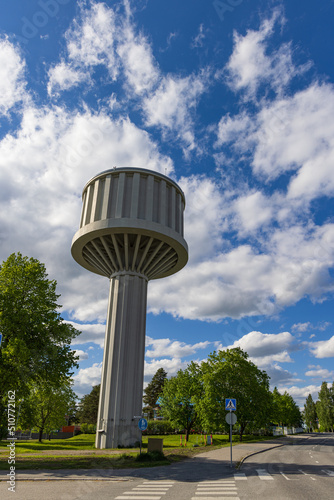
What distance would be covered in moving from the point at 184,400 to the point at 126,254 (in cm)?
2103

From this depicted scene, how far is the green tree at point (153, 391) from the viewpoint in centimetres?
9025

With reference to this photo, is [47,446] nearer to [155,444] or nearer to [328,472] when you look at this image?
[155,444]

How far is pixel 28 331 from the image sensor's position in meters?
21.1

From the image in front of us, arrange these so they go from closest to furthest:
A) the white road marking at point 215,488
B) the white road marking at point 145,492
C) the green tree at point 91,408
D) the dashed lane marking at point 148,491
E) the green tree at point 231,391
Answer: the dashed lane marking at point 148,491, the white road marking at point 145,492, the white road marking at point 215,488, the green tree at point 231,391, the green tree at point 91,408

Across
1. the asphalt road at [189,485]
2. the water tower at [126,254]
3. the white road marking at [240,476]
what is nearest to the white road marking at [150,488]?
the asphalt road at [189,485]

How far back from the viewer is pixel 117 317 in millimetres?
29453

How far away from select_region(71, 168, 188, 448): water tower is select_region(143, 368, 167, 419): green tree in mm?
66824

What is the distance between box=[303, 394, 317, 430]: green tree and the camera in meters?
145

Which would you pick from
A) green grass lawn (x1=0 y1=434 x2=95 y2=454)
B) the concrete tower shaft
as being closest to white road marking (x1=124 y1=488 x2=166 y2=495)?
green grass lawn (x1=0 y1=434 x2=95 y2=454)

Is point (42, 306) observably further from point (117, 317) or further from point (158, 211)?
point (158, 211)

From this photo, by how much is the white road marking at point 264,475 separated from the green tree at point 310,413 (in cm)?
14954

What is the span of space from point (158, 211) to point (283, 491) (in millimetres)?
22469

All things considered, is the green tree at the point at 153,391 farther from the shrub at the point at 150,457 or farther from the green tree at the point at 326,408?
the shrub at the point at 150,457

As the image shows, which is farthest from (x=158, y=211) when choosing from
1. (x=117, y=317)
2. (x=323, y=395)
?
(x=323, y=395)
